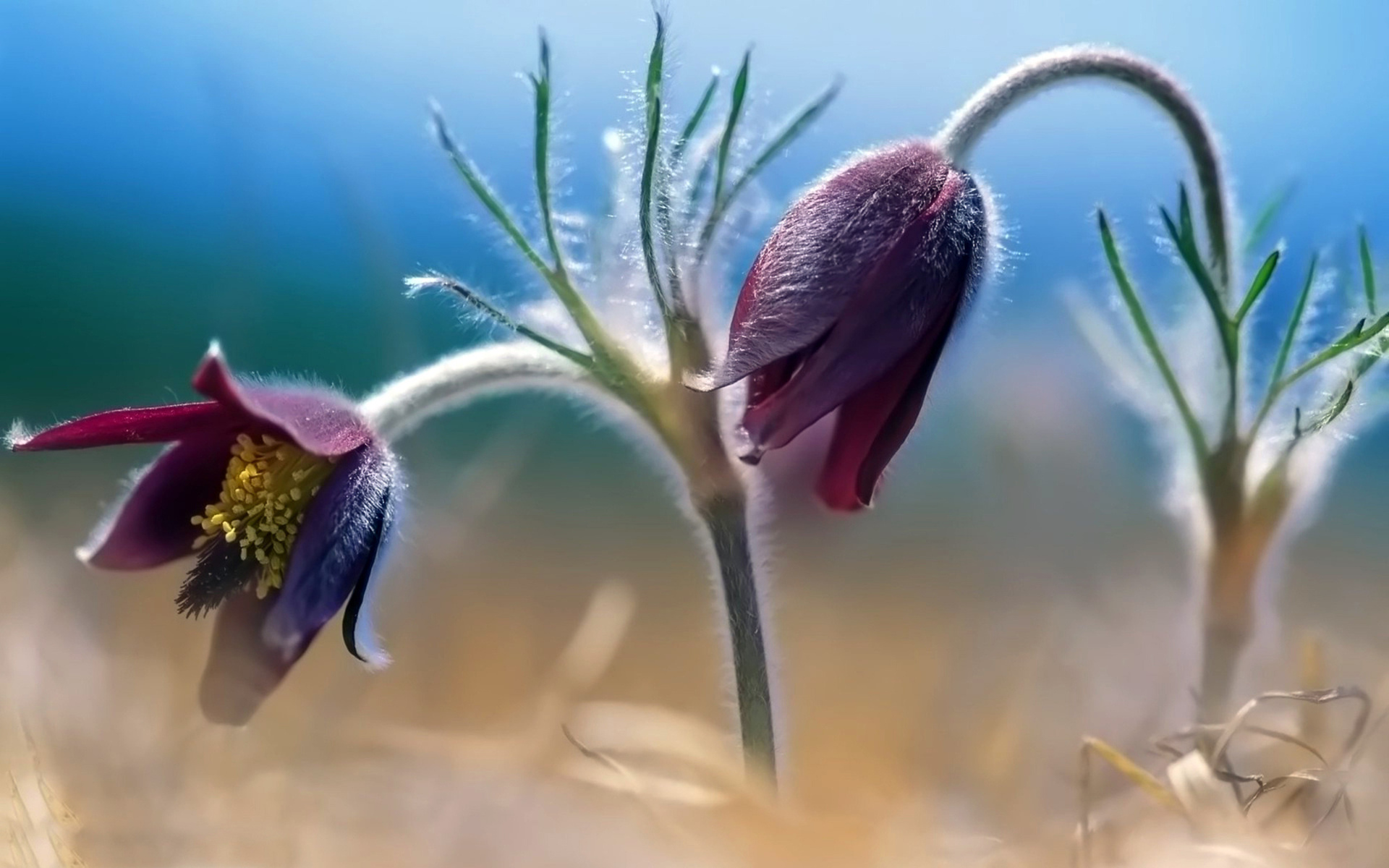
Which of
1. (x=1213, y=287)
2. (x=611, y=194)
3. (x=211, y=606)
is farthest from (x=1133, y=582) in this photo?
(x=211, y=606)

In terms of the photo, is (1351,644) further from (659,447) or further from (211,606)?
(211,606)

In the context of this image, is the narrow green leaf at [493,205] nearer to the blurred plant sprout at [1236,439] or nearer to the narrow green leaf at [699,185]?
the narrow green leaf at [699,185]

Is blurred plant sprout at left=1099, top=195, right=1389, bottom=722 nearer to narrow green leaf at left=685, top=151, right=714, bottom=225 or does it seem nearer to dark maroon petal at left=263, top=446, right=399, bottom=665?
narrow green leaf at left=685, top=151, right=714, bottom=225

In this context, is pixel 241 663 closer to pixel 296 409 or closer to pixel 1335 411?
pixel 296 409

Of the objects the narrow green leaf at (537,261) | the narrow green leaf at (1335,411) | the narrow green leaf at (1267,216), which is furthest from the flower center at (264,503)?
the narrow green leaf at (1267,216)

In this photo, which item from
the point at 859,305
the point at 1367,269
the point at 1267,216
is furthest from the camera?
the point at 1267,216

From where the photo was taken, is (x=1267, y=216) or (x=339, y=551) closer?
(x=339, y=551)

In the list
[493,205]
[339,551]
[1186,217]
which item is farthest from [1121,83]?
[339,551]
